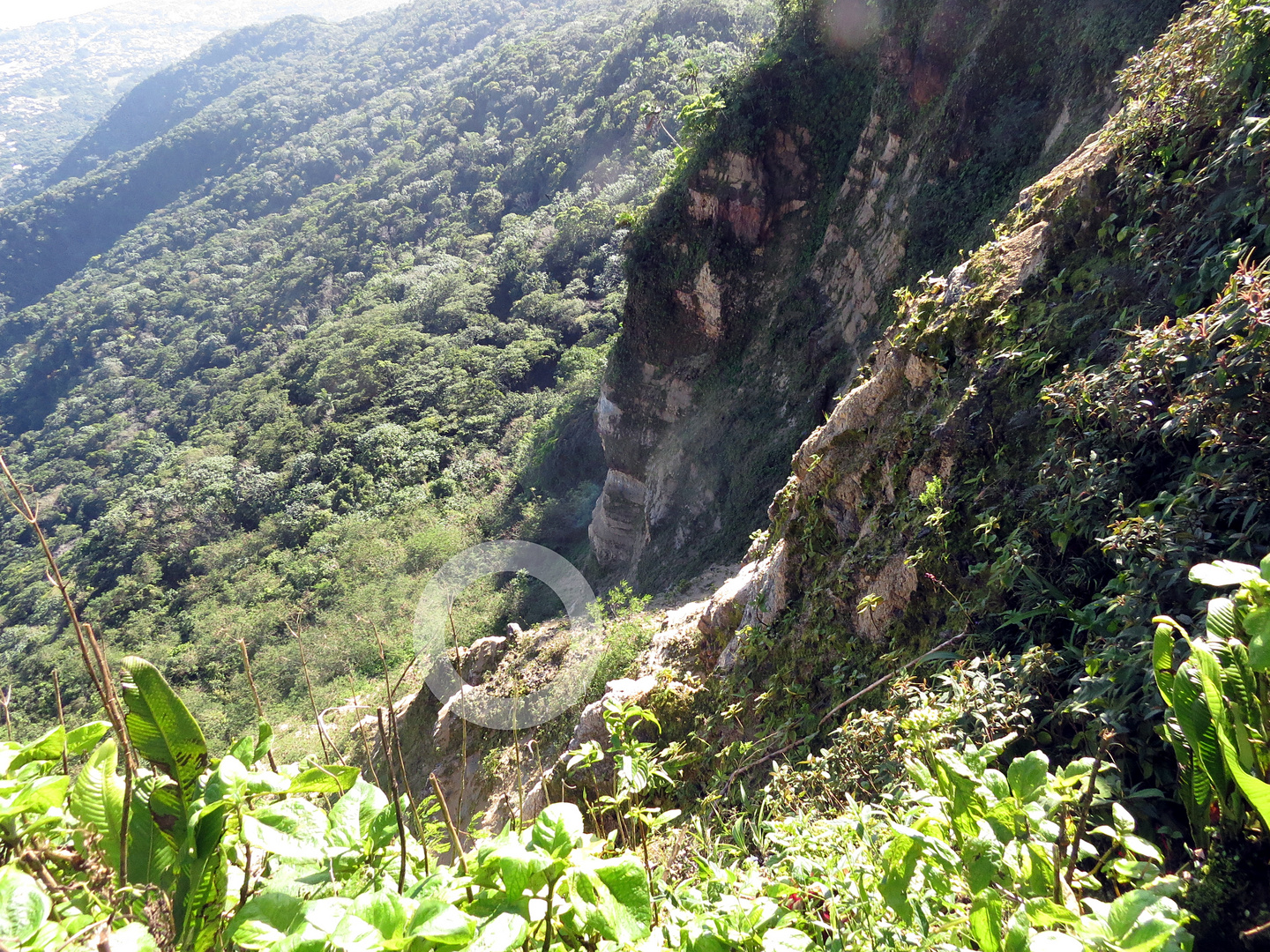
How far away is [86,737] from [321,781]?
1.57 feet

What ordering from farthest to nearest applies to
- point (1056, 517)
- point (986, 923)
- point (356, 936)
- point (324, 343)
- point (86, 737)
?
point (324, 343) → point (1056, 517) → point (86, 737) → point (986, 923) → point (356, 936)

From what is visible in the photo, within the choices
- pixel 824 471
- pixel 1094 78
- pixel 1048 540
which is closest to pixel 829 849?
pixel 1048 540

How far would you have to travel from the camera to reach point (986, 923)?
86cm

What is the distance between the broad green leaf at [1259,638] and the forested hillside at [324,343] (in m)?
1.59

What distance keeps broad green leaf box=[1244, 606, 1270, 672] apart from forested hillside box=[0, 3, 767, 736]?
159 centimetres

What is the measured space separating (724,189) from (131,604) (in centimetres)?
3579

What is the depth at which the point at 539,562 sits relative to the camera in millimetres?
23219

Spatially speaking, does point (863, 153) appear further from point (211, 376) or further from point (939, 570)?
point (211, 376)

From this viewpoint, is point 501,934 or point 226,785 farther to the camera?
point 226,785

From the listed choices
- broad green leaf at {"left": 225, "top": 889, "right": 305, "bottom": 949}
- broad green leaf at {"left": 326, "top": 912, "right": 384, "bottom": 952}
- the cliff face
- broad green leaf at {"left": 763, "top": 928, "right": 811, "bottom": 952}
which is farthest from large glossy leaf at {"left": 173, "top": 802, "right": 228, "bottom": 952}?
the cliff face

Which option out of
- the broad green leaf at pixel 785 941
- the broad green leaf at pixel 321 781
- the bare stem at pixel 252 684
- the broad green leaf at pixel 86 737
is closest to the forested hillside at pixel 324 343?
the bare stem at pixel 252 684

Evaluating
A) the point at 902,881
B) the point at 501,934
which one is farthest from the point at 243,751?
the point at 902,881

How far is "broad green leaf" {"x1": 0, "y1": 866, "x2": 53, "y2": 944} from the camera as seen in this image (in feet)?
2.51

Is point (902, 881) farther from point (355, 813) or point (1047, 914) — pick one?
point (355, 813)
